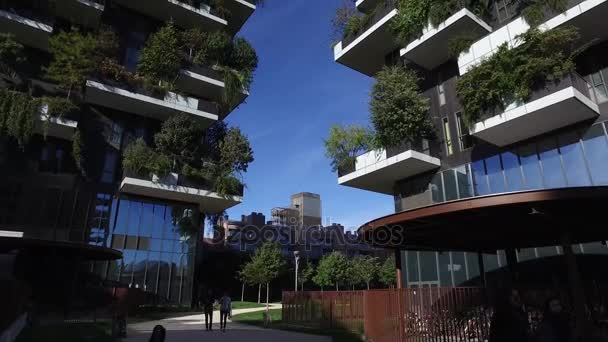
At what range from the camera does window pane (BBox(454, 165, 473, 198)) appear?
755 inches

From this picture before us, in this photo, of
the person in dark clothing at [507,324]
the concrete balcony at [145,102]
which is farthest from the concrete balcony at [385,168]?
the person in dark clothing at [507,324]

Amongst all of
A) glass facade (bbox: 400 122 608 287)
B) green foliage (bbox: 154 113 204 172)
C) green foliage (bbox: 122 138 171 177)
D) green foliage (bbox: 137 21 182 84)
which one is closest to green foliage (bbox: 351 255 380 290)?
glass facade (bbox: 400 122 608 287)

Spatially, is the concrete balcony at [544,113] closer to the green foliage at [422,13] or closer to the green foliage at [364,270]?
the green foliage at [422,13]

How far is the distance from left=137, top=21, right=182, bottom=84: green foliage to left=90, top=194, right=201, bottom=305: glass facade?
874 cm

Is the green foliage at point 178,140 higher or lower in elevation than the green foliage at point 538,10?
lower

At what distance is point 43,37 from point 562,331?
28.8 m

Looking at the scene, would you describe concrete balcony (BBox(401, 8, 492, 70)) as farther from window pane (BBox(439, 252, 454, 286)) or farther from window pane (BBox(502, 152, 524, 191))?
window pane (BBox(439, 252, 454, 286))

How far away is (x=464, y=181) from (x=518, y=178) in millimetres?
2649

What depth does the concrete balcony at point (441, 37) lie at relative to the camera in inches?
771

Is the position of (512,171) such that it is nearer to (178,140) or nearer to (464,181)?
(464,181)

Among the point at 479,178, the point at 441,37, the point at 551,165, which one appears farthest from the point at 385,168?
the point at 551,165

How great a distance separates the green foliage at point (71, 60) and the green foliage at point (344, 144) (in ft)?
51.2

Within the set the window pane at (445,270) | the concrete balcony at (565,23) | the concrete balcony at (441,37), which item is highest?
the concrete balcony at (441,37)

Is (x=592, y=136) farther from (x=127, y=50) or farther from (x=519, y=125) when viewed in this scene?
(x=127, y=50)
